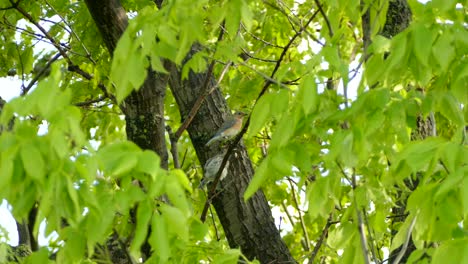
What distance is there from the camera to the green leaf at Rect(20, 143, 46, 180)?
7.80ft

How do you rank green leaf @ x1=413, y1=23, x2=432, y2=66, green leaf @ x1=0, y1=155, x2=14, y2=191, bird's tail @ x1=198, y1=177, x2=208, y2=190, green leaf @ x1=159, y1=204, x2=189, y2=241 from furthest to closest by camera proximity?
bird's tail @ x1=198, y1=177, x2=208, y2=190, green leaf @ x1=413, y1=23, x2=432, y2=66, green leaf @ x1=159, y1=204, x2=189, y2=241, green leaf @ x1=0, y1=155, x2=14, y2=191

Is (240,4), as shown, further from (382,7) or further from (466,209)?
(466,209)

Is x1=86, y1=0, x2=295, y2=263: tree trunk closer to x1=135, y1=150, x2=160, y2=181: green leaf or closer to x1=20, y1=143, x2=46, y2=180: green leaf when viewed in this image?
x1=135, y1=150, x2=160, y2=181: green leaf

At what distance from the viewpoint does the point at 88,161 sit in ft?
8.06

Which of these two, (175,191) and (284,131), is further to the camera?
(284,131)

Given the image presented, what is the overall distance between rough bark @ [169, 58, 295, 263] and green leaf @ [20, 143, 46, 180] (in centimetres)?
242

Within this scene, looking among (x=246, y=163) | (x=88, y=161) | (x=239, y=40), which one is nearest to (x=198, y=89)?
(x=246, y=163)

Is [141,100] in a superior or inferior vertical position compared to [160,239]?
superior

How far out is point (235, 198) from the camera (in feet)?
15.8

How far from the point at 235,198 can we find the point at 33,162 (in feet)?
8.16

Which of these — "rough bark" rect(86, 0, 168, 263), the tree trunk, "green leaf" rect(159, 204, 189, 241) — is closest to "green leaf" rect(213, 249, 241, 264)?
"green leaf" rect(159, 204, 189, 241)

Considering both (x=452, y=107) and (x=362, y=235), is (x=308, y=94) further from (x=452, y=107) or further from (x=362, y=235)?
(x=362, y=235)

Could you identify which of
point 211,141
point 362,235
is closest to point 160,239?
point 362,235

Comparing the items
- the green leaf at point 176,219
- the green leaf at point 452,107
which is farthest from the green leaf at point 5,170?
the green leaf at point 452,107
